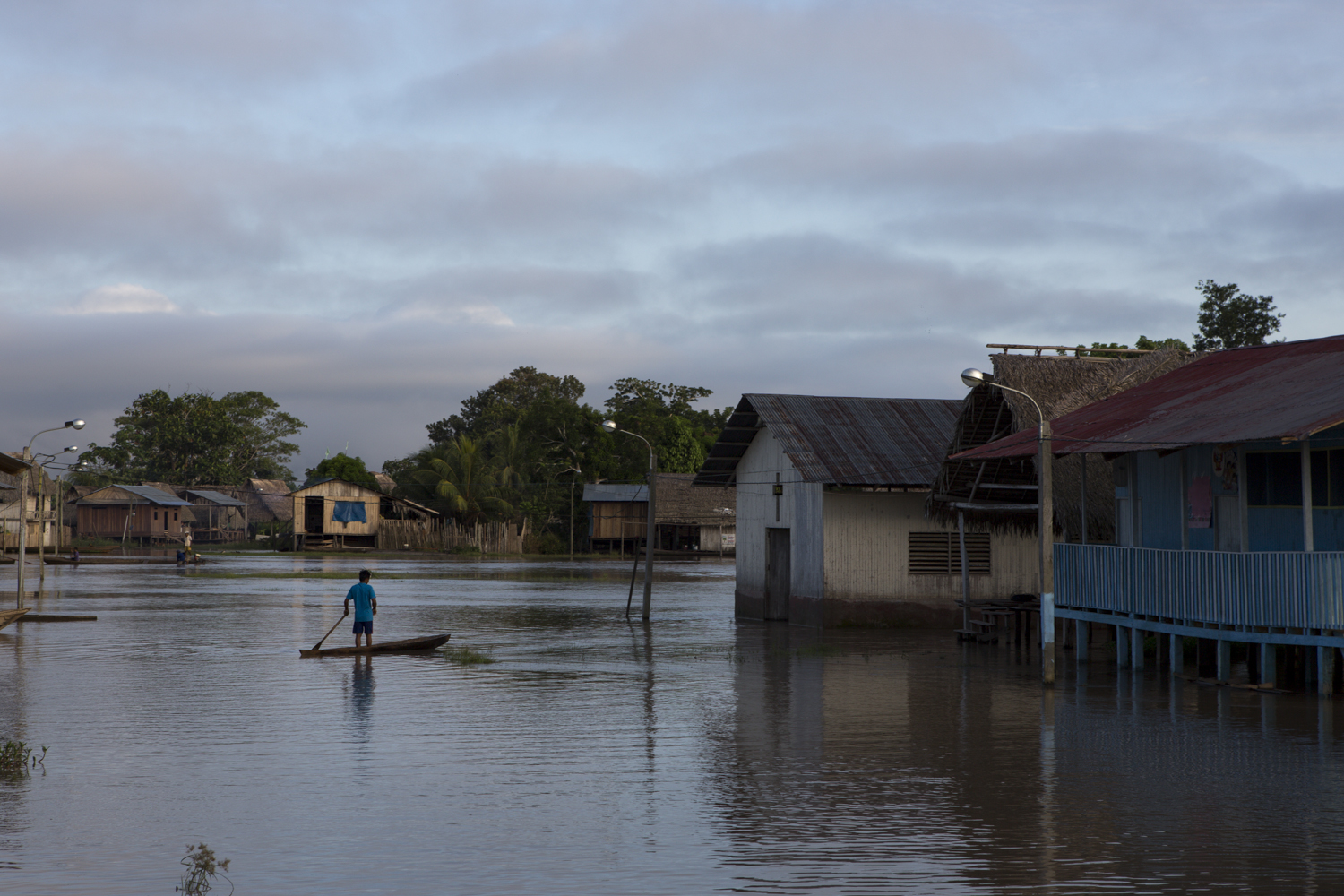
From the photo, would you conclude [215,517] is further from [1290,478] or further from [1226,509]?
[1290,478]

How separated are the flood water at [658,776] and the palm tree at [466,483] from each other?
5442 cm

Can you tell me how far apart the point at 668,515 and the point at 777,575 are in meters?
44.2

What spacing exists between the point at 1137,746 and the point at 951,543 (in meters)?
15.5

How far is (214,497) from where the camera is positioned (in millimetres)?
90438

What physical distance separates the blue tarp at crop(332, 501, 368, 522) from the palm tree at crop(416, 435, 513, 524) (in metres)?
5.12

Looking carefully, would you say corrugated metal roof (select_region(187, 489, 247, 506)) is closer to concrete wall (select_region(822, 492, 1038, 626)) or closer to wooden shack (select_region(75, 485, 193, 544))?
wooden shack (select_region(75, 485, 193, 544))

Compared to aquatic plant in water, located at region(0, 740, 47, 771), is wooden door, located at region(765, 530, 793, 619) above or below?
above

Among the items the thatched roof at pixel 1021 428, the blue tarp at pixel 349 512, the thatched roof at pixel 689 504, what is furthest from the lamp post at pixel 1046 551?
the blue tarp at pixel 349 512

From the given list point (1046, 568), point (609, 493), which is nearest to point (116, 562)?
point (609, 493)

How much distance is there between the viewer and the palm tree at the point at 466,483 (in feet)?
251

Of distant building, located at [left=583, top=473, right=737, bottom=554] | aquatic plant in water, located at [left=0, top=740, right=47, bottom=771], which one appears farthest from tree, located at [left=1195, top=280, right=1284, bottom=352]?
aquatic plant in water, located at [left=0, top=740, right=47, bottom=771]

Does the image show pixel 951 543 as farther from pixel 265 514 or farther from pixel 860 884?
pixel 265 514

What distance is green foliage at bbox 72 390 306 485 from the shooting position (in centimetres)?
9912

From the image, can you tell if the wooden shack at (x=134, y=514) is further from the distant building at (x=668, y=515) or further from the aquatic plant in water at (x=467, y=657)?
the aquatic plant in water at (x=467, y=657)
